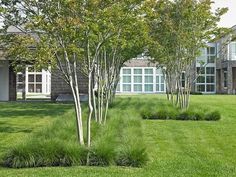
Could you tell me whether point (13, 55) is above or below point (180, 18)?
below

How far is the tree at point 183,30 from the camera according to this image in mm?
15625

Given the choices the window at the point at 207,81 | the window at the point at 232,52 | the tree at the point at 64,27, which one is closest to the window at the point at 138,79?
the window at the point at 207,81

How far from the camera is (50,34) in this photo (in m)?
8.25

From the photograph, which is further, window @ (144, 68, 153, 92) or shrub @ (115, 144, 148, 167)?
window @ (144, 68, 153, 92)

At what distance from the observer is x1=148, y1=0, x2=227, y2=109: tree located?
15.6 m

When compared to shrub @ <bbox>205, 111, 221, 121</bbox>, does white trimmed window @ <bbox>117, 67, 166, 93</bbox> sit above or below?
above

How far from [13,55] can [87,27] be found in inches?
72.3

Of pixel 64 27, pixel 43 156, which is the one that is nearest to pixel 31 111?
pixel 64 27

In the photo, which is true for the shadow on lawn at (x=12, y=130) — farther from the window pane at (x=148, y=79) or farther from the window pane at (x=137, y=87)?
the window pane at (x=148, y=79)

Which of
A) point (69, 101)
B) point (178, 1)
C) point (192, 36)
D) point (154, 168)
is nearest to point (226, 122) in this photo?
point (192, 36)

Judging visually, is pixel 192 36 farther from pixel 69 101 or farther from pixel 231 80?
pixel 231 80

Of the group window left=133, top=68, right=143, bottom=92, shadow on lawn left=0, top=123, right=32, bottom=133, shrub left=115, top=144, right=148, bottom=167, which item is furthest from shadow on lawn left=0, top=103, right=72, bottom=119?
window left=133, top=68, right=143, bottom=92

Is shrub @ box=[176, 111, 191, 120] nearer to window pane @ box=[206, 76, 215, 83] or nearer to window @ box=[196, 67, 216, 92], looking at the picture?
window @ box=[196, 67, 216, 92]

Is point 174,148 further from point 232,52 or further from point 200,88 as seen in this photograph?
point 200,88
